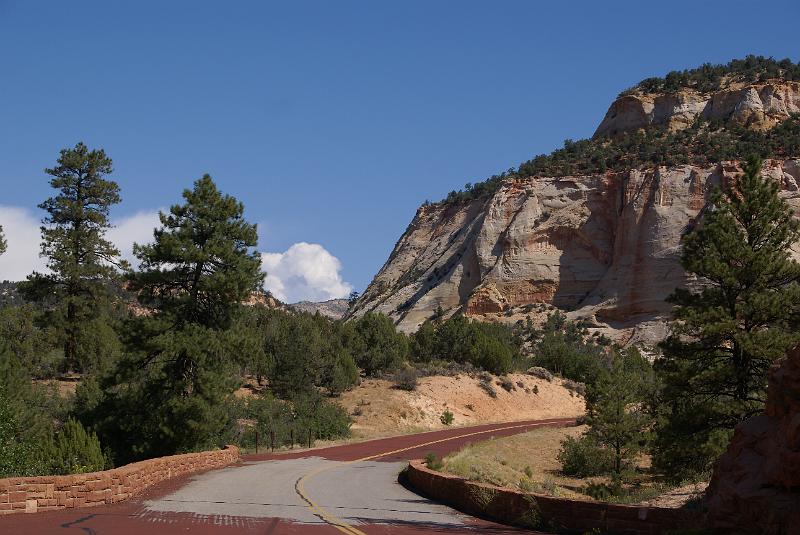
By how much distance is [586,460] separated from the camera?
30469mm

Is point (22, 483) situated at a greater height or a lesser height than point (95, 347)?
lesser

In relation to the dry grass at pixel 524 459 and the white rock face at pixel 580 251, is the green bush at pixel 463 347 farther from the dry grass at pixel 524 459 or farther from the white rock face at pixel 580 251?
the white rock face at pixel 580 251

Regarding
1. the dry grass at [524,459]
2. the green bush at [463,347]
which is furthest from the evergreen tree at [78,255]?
the green bush at [463,347]

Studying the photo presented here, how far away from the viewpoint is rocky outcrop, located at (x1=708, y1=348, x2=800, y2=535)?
758cm

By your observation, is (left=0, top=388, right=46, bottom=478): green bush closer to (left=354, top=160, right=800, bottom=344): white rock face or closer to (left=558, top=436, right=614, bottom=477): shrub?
(left=558, top=436, right=614, bottom=477): shrub

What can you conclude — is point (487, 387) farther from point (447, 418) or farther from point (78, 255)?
point (78, 255)

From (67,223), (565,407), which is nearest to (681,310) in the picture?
(67,223)

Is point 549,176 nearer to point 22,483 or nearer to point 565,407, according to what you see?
point 565,407

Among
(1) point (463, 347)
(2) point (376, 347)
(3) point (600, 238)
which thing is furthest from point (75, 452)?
(3) point (600, 238)

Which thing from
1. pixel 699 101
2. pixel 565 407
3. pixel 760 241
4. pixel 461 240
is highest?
pixel 699 101

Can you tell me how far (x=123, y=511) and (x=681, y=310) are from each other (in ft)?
49.6

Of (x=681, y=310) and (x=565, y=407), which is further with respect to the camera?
(x=565, y=407)

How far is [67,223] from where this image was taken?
3700 centimetres

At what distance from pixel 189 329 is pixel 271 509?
12.4 meters
